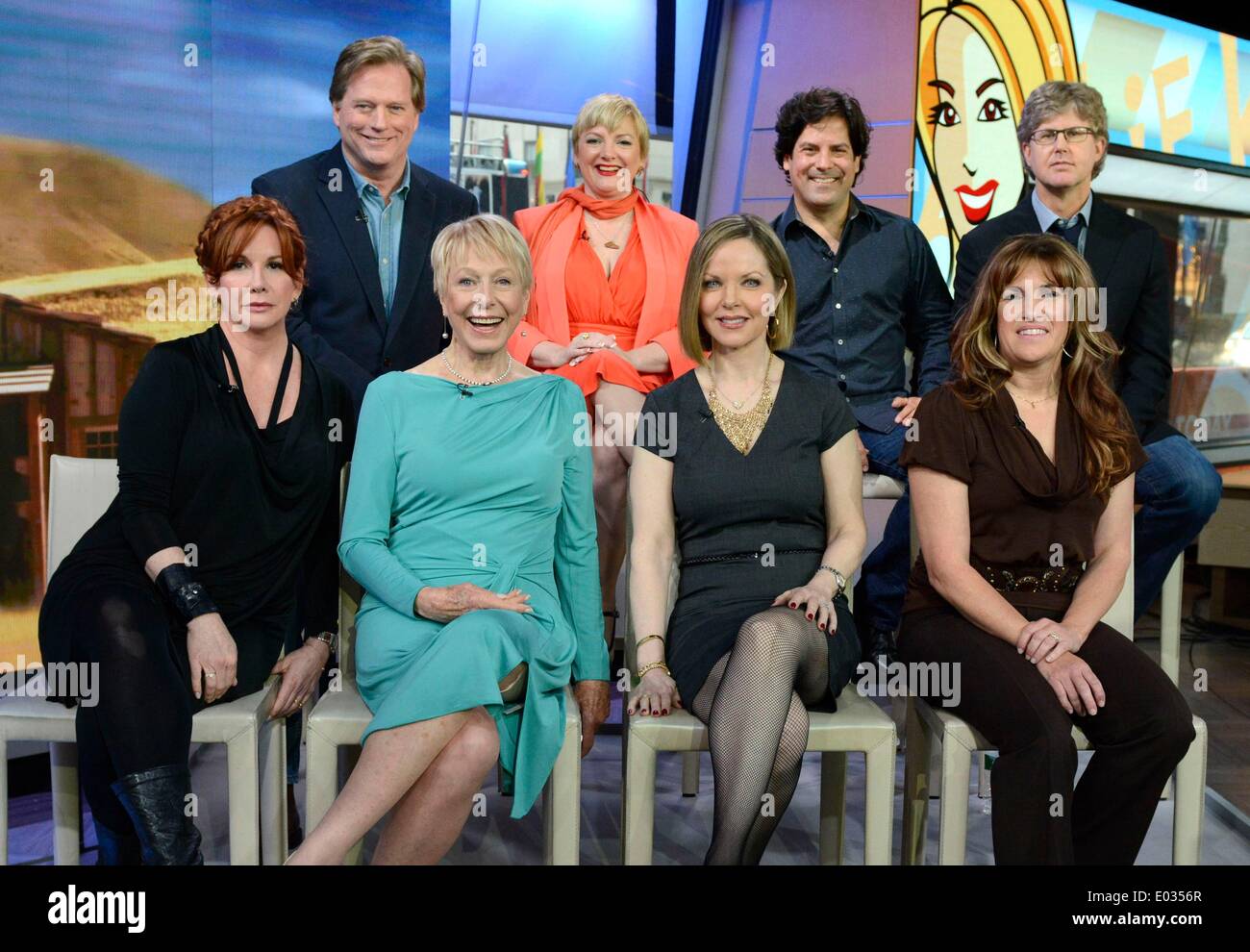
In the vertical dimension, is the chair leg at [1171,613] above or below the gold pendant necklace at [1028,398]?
below

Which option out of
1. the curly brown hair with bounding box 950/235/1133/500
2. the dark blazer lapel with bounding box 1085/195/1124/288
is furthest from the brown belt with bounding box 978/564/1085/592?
the dark blazer lapel with bounding box 1085/195/1124/288

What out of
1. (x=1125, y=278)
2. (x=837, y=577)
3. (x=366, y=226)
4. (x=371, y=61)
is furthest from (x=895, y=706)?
(x=371, y=61)

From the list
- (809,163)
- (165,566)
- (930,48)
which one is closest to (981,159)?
(930,48)

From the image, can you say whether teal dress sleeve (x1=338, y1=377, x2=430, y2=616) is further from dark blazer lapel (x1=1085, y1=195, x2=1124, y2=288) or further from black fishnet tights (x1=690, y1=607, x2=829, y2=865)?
dark blazer lapel (x1=1085, y1=195, x2=1124, y2=288)

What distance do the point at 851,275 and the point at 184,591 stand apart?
179 centimetres

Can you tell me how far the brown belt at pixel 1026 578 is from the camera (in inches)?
97.2

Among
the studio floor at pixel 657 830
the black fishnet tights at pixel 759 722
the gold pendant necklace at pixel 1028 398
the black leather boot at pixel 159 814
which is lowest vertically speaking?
the studio floor at pixel 657 830

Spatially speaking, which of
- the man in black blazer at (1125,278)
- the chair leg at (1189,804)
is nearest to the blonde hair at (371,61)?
the man in black blazer at (1125,278)

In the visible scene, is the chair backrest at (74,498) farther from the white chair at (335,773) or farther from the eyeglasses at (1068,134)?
the eyeglasses at (1068,134)

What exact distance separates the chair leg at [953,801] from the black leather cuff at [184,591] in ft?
4.60

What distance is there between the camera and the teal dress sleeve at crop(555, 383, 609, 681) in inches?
96.1

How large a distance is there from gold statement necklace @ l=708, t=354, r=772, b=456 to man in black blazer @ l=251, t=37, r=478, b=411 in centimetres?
89

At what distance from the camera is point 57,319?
3.45 metres
